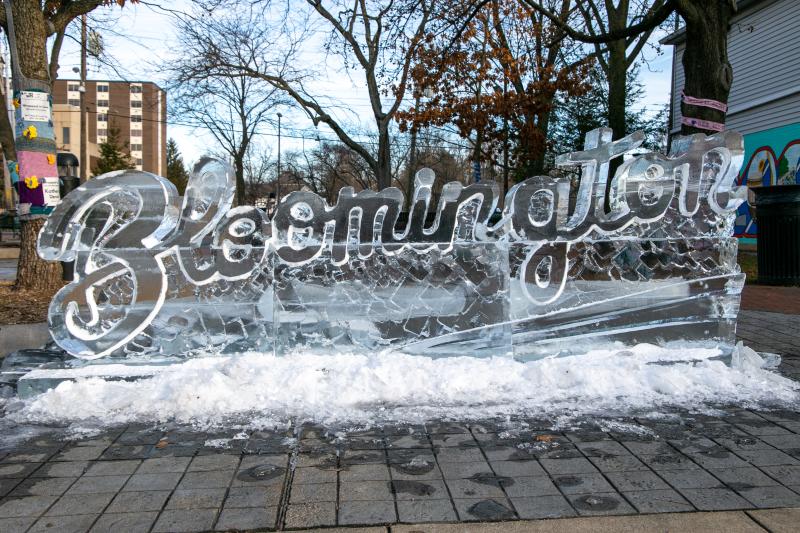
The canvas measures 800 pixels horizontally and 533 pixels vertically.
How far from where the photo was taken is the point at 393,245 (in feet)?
17.8

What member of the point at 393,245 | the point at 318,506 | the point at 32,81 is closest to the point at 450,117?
the point at 32,81

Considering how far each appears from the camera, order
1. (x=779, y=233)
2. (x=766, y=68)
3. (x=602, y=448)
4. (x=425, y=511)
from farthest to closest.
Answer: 1. (x=766, y=68)
2. (x=779, y=233)
3. (x=602, y=448)
4. (x=425, y=511)

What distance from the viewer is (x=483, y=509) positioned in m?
3.12

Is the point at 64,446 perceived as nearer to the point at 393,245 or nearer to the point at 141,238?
the point at 141,238

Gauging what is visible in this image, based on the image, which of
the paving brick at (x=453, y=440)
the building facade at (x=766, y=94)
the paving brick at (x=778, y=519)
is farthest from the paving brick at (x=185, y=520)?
the building facade at (x=766, y=94)

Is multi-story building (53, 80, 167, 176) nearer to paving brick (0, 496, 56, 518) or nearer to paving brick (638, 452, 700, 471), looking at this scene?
paving brick (0, 496, 56, 518)

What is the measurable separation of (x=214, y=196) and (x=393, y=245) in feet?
5.02

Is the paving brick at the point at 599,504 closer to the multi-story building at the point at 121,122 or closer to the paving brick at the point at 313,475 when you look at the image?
the paving brick at the point at 313,475

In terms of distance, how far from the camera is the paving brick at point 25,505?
3096mm

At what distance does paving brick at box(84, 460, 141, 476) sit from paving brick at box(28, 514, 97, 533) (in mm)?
499

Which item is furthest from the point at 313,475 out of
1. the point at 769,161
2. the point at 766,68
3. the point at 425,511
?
the point at 766,68

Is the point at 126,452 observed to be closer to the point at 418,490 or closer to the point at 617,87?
the point at 418,490

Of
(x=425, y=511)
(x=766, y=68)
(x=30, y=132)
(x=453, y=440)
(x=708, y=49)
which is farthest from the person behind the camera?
(x=766, y=68)

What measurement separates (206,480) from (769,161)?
68.3 ft
